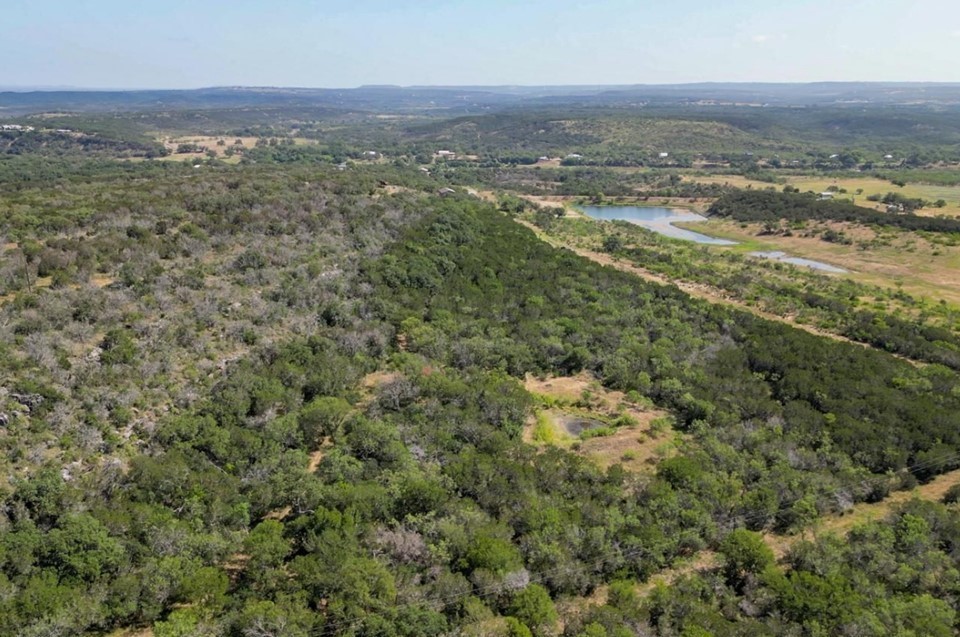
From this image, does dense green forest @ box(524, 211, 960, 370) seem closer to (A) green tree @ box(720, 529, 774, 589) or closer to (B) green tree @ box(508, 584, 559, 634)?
(A) green tree @ box(720, 529, 774, 589)

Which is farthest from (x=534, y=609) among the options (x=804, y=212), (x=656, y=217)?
(x=656, y=217)

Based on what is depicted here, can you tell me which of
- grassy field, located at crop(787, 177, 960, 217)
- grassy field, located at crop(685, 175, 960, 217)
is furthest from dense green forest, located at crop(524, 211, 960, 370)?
grassy field, located at crop(685, 175, 960, 217)

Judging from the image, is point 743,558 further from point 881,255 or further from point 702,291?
point 881,255

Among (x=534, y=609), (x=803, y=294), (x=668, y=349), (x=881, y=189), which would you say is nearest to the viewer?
(x=534, y=609)

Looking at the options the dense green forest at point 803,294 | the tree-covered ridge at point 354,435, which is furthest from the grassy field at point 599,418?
the dense green forest at point 803,294

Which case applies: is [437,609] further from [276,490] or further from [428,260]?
[428,260]

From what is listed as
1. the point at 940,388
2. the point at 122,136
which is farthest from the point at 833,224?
the point at 122,136
